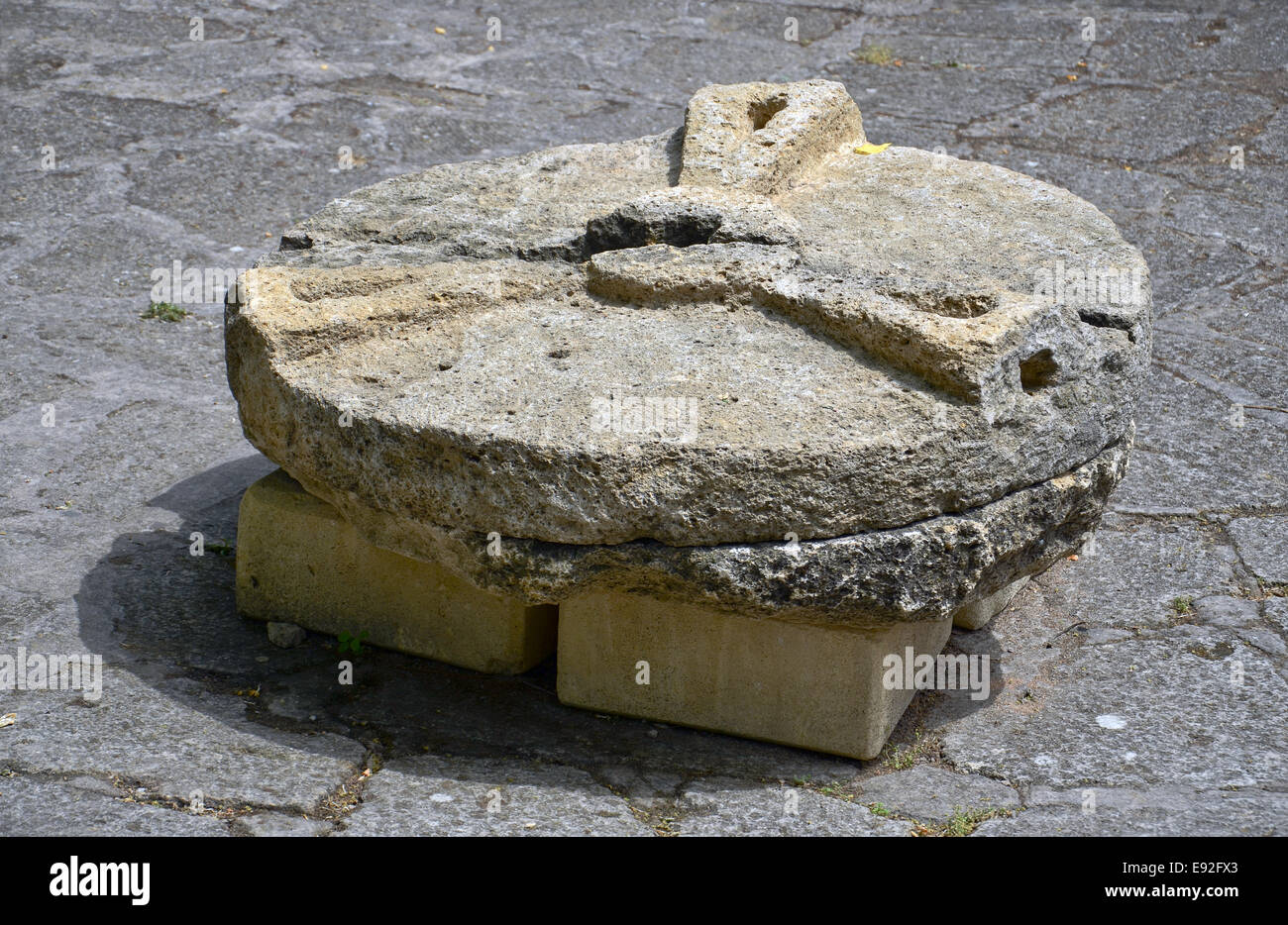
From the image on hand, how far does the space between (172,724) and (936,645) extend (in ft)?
4.91

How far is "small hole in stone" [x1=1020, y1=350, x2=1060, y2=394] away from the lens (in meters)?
2.38

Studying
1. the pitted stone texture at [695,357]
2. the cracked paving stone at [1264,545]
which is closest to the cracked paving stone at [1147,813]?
the pitted stone texture at [695,357]

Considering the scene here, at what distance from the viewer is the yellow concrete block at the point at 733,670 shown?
246 centimetres

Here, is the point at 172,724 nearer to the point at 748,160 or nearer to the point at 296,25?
the point at 748,160

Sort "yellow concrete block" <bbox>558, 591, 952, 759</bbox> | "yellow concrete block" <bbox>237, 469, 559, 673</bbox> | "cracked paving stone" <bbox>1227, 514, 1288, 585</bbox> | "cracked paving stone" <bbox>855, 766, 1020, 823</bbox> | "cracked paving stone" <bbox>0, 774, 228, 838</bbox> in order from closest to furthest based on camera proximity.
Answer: "cracked paving stone" <bbox>0, 774, 228, 838</bbox> < "cracked paving stone" <bbox>855, 766, 1020, 823</bbox> < "yellow concrete block" <bbox>558, 591, 952, 759</bbox> < "yellow concrete block" <bbox>237, 469, 559, 673</bbox> < "cracked paving stone" <bbox>1227, 514, 1288, 585</bbox>

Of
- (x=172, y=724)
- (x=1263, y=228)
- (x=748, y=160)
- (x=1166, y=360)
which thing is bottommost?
(x=172, y=724)

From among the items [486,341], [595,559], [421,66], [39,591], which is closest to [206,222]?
[421,66]

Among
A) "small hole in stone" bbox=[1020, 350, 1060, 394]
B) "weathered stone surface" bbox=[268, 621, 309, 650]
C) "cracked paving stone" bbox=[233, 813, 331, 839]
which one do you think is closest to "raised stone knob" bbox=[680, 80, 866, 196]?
"small hole in stone" bbox=[1020, 350, 1060, 394]

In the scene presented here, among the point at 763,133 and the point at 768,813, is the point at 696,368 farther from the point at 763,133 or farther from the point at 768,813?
the point at 763,133

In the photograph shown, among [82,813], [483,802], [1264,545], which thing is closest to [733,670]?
[483,802]

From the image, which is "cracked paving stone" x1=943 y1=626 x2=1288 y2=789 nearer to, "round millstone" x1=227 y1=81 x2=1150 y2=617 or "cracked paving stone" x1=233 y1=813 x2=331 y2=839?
"round millstone" x1=227 y1=81 x2=1150 y2=617

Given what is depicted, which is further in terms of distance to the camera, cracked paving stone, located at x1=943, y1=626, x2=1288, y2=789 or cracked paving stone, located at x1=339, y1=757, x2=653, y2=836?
cracked paving stone, located at x1=943, y1=626, x2=1288, y2=789

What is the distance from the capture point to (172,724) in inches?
98.4

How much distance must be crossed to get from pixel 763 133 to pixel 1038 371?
1.16 meters
